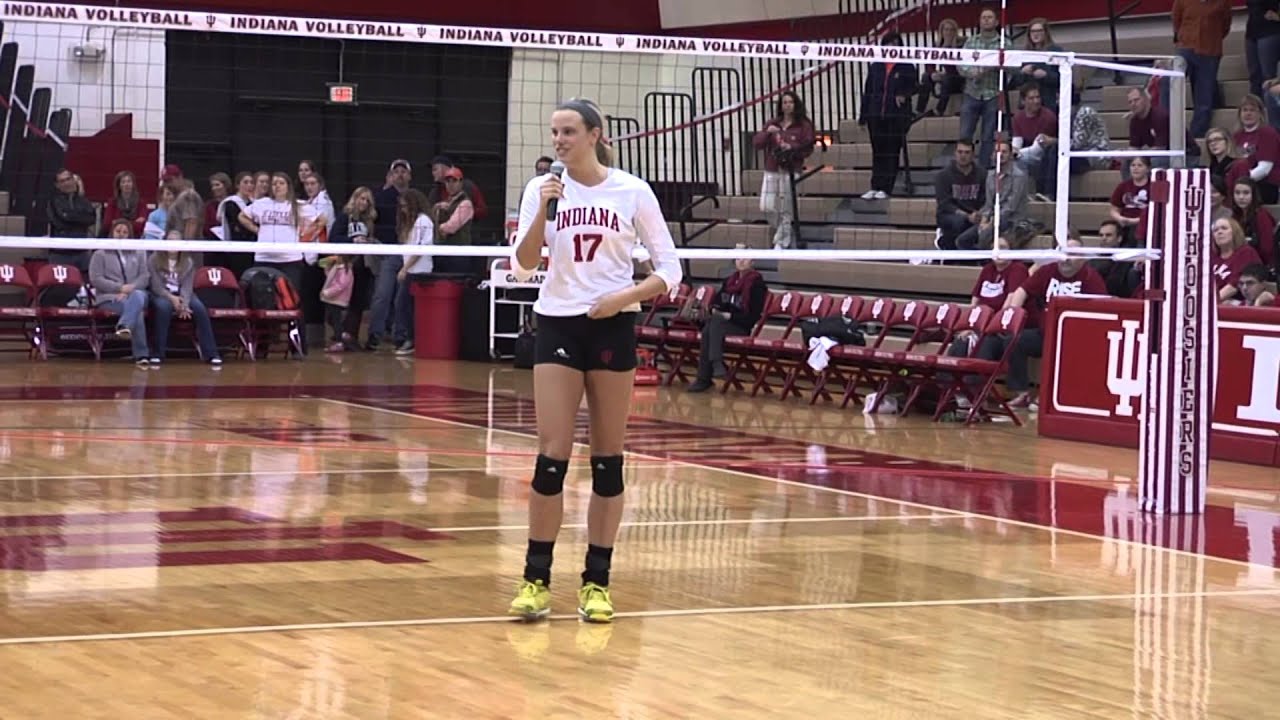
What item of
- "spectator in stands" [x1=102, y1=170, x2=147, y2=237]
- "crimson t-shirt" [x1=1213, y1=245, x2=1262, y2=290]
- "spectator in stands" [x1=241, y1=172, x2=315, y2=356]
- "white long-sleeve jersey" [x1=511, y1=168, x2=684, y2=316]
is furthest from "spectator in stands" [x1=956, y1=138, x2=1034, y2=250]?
"spectator in stands" [x1=102, y1=170, x2=147, y2=237]

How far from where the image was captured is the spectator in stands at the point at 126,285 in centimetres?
1927

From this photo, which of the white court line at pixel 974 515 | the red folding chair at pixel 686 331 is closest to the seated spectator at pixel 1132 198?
the red folding chair at pixel 686 331

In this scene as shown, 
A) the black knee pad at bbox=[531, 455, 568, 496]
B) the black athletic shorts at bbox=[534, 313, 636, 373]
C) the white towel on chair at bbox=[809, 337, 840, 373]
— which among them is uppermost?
the black athletic shorts at bbox=[534, 313, 636, 373]

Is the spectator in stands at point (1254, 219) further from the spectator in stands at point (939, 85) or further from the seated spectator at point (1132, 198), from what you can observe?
the spectator in stands at point (939, 85)

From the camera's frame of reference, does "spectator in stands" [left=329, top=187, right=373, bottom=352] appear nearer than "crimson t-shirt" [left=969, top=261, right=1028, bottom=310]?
No

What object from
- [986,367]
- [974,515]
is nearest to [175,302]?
[986,367]

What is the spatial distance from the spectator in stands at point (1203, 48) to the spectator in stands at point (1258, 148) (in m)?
1.60

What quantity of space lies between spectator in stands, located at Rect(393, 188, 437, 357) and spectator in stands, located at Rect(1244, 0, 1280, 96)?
7555mm

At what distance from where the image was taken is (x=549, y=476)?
284 inches

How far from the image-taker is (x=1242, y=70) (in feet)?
64.5

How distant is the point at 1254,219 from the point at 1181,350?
5.38 m

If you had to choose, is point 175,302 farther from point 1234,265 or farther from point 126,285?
point 1234,265

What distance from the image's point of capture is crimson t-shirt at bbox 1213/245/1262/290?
1468 centimetres

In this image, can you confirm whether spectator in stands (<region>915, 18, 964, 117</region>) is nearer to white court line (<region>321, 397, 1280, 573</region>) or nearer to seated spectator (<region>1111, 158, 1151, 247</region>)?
seated spectator (<region>1111, 158, 1151, 247</region>)
